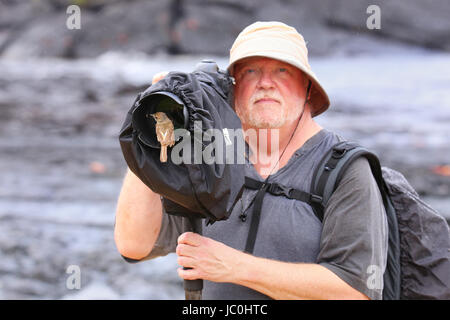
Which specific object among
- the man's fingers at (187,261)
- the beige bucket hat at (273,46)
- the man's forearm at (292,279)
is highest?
the beige bucket hat at (273,46)

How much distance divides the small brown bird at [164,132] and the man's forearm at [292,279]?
1.51 feet

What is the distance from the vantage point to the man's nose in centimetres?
170

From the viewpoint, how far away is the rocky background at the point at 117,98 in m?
4.79

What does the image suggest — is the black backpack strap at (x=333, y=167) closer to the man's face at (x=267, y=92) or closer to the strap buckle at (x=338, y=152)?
the strap buckle at (x=338, y=152)

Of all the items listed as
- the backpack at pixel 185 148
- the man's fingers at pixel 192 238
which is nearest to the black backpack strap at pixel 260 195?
the man's fingers at pixel 192 238

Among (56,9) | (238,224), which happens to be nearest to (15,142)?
(238,224)

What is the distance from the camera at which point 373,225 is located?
1525mm

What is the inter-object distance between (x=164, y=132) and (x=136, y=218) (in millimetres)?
509

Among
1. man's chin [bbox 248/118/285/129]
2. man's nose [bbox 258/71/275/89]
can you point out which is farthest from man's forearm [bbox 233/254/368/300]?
man's nose [bbox 258/71/275/89]

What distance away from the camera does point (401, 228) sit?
66.4 inches

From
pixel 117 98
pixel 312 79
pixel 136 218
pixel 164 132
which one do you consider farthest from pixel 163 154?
pixel 117 98

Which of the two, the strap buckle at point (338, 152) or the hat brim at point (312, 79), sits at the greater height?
the hat brim at point (312, 79)

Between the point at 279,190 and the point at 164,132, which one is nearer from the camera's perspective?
the point at 164,132

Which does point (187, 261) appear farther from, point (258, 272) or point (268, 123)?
point (268, 123)
